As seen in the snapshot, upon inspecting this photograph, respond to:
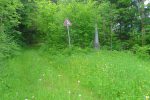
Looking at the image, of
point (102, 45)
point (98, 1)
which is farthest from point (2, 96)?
point (98, 1)

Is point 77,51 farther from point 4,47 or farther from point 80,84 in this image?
point 80,84

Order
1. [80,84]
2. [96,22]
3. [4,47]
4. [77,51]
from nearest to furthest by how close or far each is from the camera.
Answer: [80,84] → [4,47] → [77,51] → [96,22]

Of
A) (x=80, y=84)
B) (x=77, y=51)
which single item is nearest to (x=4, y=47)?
(x=77, y=51)

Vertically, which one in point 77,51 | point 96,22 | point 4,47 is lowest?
point 77,51

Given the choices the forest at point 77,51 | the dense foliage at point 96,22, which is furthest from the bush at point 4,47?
the dense foliage at point 96,22

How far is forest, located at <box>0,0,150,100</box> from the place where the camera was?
30.0 feet

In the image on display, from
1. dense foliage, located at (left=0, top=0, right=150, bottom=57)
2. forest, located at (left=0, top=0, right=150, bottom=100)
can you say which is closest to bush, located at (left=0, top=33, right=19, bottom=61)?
forest, located at (left=0, top=0, right=150, bottom=100)

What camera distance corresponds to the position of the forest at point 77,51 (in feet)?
30.0

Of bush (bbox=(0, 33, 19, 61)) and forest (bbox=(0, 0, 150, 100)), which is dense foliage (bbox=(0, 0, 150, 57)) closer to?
forest (bbox=(0, 0, 150, 100))

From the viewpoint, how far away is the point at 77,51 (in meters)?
20.0

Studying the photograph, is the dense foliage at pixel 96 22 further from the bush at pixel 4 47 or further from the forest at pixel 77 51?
the bush at pixel 4 47

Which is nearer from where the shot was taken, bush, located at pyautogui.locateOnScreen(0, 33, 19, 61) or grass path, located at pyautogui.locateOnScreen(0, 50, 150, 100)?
grass path, located at pyautogui.locateOnScreen(0, 50, 150, 100)

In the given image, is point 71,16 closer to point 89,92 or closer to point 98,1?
point 98,1

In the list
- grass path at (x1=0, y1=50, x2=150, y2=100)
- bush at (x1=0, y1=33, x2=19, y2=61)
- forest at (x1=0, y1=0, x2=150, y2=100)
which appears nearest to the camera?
grass path at (x1=0, y1=50, x2=150, y2=100)
